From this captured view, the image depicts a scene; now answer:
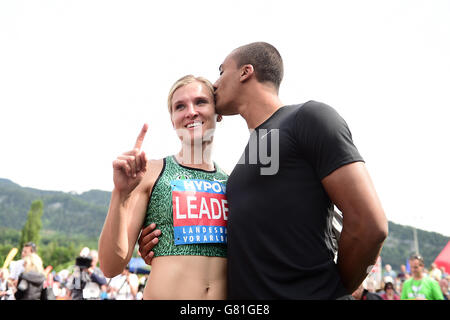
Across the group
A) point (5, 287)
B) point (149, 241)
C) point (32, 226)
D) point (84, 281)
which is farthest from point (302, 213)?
A: point (32, 226)

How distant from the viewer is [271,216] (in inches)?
81.5

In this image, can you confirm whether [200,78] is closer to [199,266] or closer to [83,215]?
[199,266]

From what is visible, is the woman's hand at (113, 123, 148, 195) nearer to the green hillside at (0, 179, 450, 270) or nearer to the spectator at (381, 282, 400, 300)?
the spectator at (381, 282, 400, 300)

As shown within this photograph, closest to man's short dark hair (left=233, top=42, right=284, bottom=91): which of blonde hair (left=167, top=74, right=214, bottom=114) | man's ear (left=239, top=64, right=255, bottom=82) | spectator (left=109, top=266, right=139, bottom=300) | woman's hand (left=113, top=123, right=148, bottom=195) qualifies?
man's ear (left=239, top=64, right=255, bottom=82)

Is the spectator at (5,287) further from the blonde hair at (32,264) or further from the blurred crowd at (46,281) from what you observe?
the blonde hair at (32,264)

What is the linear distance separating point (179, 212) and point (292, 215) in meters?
0.82

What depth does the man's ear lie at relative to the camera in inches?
107

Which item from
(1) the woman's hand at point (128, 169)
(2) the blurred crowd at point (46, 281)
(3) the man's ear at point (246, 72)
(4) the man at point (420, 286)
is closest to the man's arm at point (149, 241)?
(1) the woman's hand at point (128, 169)

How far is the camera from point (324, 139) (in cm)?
198

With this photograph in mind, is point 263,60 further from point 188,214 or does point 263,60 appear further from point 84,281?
point 84,281

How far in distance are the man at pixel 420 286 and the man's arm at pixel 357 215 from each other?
7272mm

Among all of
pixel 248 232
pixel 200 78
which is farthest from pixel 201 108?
pixel 248 232

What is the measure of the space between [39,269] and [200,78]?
271 inches
